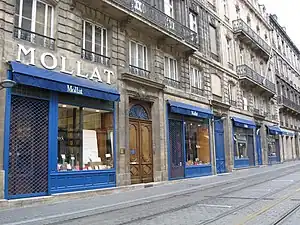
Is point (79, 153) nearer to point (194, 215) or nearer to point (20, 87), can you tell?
point (20, 87)

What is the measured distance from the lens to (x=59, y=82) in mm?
9664

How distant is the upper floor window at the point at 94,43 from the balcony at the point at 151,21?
82 centimetres

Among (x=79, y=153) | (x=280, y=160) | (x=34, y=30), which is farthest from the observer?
(x=280, y=160)

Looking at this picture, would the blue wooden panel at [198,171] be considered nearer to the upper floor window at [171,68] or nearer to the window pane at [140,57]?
the upper floor window at [171,68]

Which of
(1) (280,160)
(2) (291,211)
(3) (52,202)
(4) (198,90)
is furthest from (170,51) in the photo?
(1) (280,160)

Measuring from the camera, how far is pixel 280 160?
102 ft

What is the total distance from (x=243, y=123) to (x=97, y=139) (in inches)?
547

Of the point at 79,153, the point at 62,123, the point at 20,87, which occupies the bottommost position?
the point at 79,153

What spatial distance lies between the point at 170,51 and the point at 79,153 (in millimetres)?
7715

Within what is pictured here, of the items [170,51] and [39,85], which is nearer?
[39,85]

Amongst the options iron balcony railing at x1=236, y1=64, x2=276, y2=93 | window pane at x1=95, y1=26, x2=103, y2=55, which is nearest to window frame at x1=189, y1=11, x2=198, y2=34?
iron balcony railing at x1=236, y1=64, x2=276, y2=93

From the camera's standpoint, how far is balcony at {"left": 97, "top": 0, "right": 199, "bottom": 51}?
40.5 ft

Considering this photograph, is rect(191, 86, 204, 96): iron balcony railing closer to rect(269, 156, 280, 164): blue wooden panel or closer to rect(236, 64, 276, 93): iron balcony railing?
rect(236, 64, 276, 93): iron balcony railing

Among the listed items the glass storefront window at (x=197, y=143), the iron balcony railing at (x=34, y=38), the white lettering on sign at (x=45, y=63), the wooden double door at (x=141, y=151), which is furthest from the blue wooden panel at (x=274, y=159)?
the iron balcony railing at (x=34, y=38)
